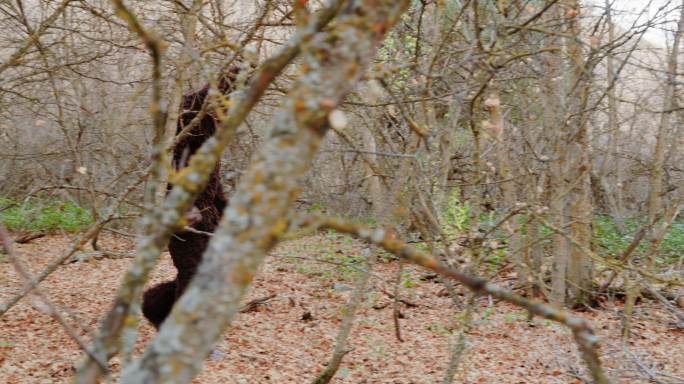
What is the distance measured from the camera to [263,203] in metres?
1.26

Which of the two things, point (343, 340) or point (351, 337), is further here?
point (351, 337)

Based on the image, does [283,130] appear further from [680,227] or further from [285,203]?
[680,227]

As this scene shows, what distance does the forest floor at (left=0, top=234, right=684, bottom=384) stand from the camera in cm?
651

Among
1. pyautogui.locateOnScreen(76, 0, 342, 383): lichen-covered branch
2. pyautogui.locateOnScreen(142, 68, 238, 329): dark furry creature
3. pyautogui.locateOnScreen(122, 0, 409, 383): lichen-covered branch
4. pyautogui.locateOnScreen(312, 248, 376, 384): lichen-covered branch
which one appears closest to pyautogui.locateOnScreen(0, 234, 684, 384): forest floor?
pyautogui.locateOnScreen(312, 248, 376, 384): lichen-covered branch

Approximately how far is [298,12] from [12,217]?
13.1m

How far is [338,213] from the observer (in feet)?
48.8

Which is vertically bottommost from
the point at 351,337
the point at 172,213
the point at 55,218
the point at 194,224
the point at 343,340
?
the point at 55,218

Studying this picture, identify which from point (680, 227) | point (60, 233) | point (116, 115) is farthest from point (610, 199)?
point (60, 233)

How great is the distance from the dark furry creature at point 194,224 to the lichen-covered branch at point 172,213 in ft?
11.3

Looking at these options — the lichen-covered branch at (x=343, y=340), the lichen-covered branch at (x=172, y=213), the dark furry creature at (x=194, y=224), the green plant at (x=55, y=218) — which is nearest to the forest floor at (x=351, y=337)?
the lichen-covered branch at (x=343, y=340)

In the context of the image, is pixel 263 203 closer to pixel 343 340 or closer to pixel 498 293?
pixel 498 293

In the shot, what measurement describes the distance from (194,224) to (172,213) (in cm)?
377

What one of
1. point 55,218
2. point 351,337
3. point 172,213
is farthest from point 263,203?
point 55,218

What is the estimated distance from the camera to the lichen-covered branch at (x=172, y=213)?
53.9 inches
